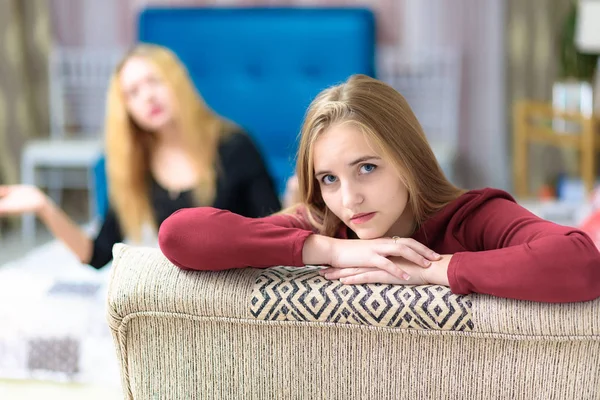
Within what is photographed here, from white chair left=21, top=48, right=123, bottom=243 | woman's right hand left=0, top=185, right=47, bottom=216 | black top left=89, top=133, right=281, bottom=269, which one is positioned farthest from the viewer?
white chair left=21, top=48, right=123, bottom=243

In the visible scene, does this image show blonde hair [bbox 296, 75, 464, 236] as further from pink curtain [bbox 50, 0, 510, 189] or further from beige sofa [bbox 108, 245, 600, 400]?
pink curtain [bbox 50, 0, 510, 189]

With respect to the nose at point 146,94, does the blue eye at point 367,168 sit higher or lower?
higher

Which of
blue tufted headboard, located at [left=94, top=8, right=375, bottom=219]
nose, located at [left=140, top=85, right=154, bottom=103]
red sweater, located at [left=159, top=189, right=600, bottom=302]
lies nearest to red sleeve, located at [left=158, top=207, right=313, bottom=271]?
red sweater, located at [left=159, top=189, right=600, bottom=302]

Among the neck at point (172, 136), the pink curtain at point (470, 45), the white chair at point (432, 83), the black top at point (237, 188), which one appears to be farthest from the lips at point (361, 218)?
the pink curtain at point (470, 45)

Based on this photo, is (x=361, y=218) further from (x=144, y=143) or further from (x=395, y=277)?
(x=144, y=143)

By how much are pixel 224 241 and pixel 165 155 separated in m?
1.28

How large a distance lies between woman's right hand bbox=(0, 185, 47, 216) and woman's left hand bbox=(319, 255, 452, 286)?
100 centimetres

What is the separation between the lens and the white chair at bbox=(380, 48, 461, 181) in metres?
4.63

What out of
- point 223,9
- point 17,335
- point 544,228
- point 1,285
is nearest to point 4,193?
point 17,335

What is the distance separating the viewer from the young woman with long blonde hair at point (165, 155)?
225 cm

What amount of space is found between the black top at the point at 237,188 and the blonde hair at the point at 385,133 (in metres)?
1.03

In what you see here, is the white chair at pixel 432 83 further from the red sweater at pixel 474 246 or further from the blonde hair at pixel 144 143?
the red sweater at pixel 474 246

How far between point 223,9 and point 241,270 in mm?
3406

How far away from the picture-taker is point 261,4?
4.75 metres
